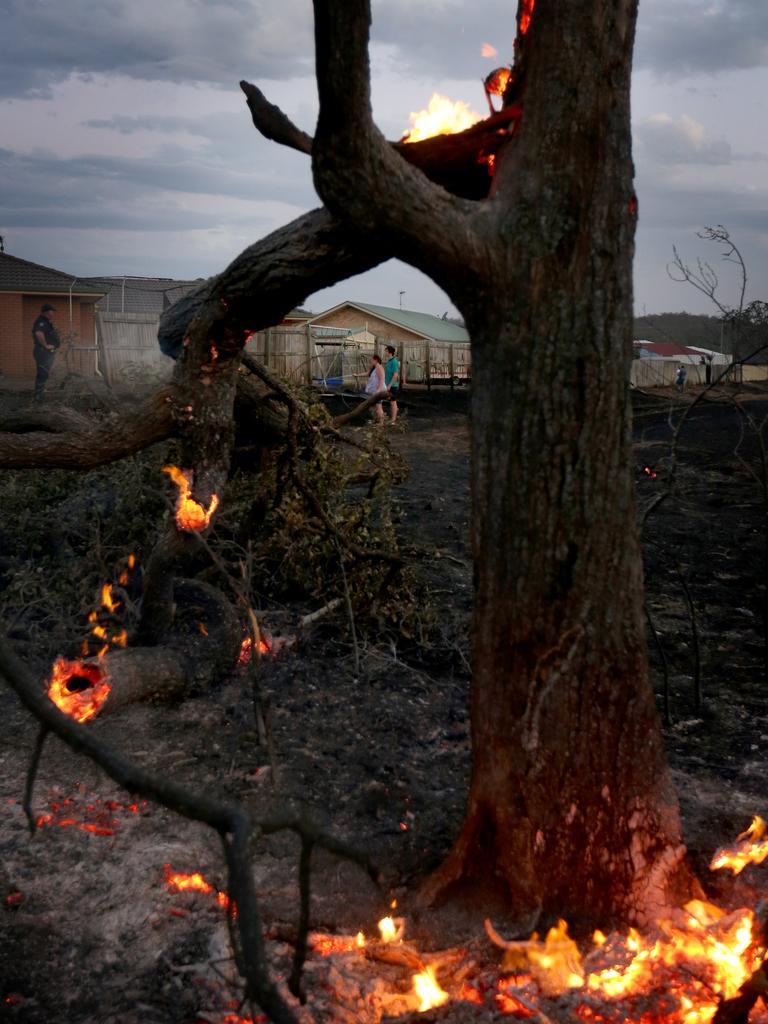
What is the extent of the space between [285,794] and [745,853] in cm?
216

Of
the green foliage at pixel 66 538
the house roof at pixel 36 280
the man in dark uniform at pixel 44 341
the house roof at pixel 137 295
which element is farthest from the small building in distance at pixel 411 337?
the green foliage at pixel 66 538

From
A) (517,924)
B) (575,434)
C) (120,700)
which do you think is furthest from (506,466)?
(120,700)

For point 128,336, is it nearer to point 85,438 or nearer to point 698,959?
point 85,438

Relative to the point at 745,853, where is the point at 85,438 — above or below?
above

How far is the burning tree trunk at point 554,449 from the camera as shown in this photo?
9.98 ft

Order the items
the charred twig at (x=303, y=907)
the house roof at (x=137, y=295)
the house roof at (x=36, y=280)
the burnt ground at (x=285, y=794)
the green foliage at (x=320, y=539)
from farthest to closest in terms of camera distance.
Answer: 1. the house roof at (x=137, y=295)
2. the house roof at (x=36, y=280)
3. the green foliage at (x=320, y=539)
4. the burnt ground at (x=285, y=794)
5. the charred twig at (x=303, y=907)

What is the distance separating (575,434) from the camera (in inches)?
121

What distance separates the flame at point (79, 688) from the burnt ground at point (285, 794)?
191 mm

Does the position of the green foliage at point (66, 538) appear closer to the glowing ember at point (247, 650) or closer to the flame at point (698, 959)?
the glowing ember at point (247, 650)

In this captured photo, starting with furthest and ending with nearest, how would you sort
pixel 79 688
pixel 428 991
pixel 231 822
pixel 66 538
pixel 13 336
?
pixel 13 336, pixel 66 538, pixel 79 688, pixel 428 991, pixel 231 822

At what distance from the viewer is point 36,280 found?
2738cm

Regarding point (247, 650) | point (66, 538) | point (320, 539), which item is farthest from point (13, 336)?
point (247, 650)

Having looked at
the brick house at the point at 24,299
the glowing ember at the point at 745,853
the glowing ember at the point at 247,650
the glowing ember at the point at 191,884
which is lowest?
the glowing ember at the point at 191,884

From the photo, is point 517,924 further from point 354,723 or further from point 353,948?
point 354,723
